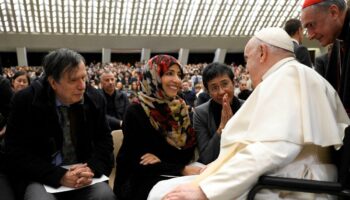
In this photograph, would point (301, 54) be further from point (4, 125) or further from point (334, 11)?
point (4, 125)

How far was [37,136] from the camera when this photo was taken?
213cm

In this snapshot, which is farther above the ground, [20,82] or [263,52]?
[263,52]

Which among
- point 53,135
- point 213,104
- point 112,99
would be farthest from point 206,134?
point 112,99

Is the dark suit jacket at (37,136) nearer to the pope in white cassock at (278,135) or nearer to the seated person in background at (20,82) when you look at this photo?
the pope in white cassock at (278,135)

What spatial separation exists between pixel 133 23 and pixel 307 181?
29333mm

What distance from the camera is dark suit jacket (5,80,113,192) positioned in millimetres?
2059

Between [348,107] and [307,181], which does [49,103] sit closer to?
[307,181]

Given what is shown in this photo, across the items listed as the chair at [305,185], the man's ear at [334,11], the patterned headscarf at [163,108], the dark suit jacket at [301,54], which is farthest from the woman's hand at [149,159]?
the man's ear at [334,11]

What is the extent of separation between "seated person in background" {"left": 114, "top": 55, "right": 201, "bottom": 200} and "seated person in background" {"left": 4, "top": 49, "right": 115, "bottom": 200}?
0.57 ft

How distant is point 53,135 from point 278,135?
1.40 m

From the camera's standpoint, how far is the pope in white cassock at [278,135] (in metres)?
1.36

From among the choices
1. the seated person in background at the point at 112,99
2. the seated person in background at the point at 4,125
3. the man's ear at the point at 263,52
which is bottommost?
the seated person in background at the point at 112,99

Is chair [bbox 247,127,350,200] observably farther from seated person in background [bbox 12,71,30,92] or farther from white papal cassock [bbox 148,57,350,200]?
seated person in background [bbox 12,71,30,92]

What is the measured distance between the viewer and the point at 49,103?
2.12 meters
